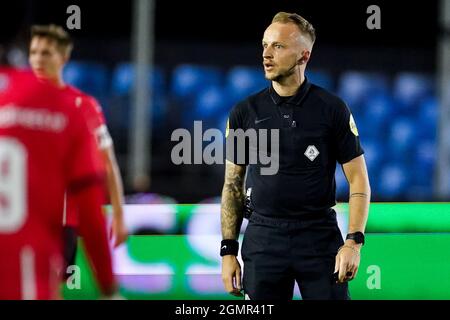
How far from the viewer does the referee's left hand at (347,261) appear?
365cm

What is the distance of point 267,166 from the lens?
3855 mm

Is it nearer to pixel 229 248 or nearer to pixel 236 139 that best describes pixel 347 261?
pixel 229 248

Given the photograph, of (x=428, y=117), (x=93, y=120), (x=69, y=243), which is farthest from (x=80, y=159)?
(x=428, y=117)

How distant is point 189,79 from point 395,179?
239cm

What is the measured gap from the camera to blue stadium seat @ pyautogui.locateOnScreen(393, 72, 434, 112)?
9086 millimetres

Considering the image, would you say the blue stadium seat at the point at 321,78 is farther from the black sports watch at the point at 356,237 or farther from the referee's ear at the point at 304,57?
the black sports watch at the point at 356,237

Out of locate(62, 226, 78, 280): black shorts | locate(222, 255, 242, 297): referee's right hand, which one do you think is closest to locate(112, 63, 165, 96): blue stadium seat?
locate(62, 226, 78, 280): black shorts

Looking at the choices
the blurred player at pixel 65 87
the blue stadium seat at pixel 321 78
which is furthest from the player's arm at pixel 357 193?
the blue stadium seat at pixel 321 78

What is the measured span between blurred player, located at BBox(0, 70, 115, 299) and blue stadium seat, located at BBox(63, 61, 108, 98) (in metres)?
6.72

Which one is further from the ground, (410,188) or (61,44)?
(61,44)

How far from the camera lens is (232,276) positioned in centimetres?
377
